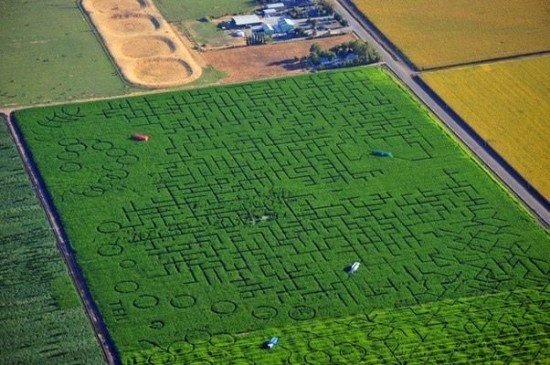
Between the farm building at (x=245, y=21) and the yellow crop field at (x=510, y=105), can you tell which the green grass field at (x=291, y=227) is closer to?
the yellow crop field at (x=510, y=105)

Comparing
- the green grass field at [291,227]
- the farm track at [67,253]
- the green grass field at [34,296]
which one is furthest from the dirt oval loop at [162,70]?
the green grass field at [34,296]

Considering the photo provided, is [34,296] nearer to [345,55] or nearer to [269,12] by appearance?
[345,55]

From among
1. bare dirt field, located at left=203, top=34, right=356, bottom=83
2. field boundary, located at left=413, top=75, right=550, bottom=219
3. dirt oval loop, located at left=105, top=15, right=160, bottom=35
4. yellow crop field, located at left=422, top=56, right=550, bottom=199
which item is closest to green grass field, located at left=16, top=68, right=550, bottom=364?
field boundary, located at left=413, top=75, right=550, bottom=219

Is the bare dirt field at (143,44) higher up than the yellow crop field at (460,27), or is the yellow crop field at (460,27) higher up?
the bare dirt field at (143,44)

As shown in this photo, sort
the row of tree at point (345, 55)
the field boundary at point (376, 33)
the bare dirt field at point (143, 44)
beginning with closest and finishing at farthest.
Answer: the bare dirt field at point (143, 44) < the row of tree at point (345, 55) < the field boundary at point (376, 33)

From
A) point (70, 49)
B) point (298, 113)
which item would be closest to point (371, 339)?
point (298, 113)

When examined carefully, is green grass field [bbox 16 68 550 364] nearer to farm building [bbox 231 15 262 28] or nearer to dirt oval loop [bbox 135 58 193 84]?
dirt oval loop [bbox 135 58 193 84]
